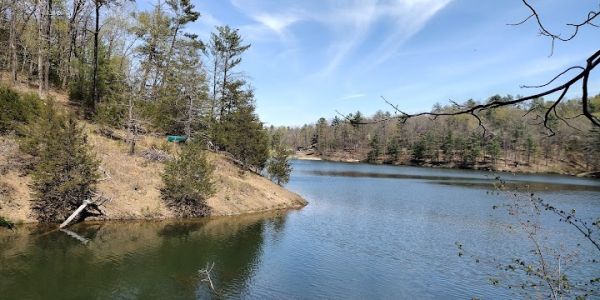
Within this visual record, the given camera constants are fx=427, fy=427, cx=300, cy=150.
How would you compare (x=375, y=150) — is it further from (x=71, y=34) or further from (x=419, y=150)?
(x=71, y=34)

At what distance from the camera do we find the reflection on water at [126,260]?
16016 millimetres

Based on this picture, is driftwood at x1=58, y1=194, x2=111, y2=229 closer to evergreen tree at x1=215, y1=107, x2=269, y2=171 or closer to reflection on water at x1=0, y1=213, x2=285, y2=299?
reflection on water at x1=0, y1=213, x2=285, y2=299

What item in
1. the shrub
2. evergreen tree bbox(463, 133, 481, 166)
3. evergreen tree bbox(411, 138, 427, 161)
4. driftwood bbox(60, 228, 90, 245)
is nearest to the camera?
driftwood bbox(60, 228, 90, 245)

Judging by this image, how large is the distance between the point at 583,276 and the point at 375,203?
24.6 meters

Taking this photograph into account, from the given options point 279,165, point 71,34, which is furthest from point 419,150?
point 71,34

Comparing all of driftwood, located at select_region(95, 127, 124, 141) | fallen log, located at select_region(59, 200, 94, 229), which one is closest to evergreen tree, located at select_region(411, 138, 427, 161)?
driftwood, located at select_region(95, 127, 124, 141)

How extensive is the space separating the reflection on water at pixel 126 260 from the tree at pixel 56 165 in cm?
179

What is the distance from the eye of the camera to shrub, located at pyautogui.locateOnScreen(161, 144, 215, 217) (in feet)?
101

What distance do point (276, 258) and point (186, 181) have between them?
1114 centimetres

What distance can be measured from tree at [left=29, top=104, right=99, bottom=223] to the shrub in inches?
235

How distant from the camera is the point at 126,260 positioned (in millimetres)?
19734

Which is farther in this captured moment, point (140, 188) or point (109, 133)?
point (109, 133)

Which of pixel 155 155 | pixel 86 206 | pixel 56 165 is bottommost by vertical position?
pixel 86 206

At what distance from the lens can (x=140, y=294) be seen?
15.9 metres
